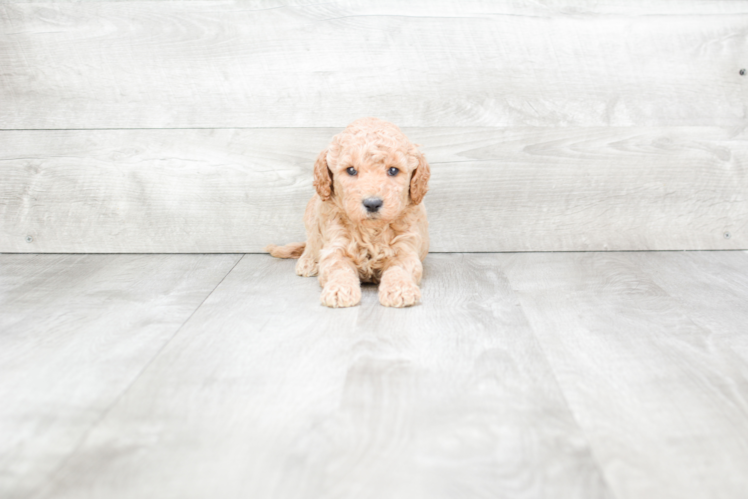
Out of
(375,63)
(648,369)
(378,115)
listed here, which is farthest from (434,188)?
(648,369)

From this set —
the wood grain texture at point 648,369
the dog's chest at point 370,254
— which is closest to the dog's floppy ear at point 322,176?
the dog's chest at point 370,254

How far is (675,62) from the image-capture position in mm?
2121

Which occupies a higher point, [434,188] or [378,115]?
[378,115]

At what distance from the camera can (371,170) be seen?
1607mm

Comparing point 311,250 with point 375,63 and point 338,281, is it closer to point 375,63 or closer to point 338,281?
point 338,281

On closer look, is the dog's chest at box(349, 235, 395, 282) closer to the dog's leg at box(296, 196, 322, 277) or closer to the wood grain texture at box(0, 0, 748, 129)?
the dog's leg at box(296, 196, 322, 277)

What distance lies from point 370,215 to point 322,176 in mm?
190

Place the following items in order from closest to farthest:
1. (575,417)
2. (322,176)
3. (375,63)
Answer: (575,417) → (322,176) → (375,63)

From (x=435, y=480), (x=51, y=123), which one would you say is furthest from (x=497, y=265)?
(x=51, y=123)

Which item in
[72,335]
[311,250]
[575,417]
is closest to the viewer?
Result: [575,417]

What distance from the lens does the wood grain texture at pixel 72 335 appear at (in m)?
1.03

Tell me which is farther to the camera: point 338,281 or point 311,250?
point 311,250

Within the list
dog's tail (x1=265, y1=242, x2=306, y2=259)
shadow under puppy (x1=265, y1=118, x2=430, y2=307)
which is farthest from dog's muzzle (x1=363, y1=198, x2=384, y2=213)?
dog's tail (x1=265, y1=242, x2=306, y2=259)

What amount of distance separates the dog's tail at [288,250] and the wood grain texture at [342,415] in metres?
0.55
